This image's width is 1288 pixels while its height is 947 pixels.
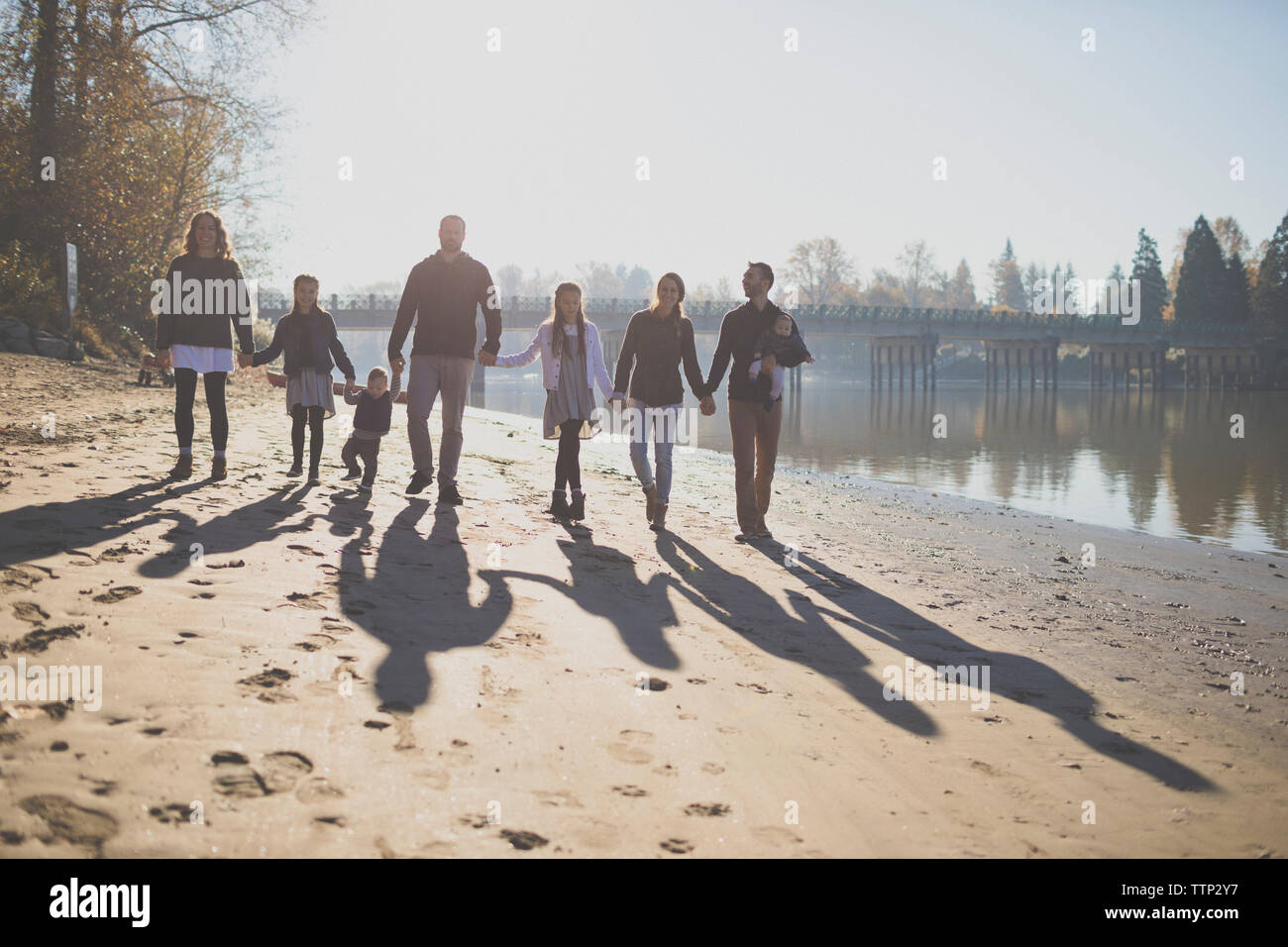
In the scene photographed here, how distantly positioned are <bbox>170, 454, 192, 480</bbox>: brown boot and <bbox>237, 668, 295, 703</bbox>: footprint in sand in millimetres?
4571

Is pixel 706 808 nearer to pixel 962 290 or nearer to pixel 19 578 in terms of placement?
pixel 19 578

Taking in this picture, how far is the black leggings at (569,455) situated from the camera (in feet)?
26.0

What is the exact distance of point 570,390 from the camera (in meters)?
7.89

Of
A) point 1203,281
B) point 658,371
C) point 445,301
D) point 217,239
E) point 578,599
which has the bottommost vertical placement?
point 578,599

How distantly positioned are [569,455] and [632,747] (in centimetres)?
483

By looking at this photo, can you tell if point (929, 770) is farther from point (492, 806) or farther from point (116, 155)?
point (116, 155)

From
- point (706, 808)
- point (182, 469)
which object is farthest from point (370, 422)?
point (706, 808)

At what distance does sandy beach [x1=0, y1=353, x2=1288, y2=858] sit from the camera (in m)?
2.66

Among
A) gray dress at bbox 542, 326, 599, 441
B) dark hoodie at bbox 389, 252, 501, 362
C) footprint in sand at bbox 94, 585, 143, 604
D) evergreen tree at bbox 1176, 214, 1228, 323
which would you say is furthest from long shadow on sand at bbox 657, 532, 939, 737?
evergreen tree at bbox 1176, 214, 1228, 323

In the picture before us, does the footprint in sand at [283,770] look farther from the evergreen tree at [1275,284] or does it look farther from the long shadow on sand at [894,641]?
the evergreen tree at [1275,284]

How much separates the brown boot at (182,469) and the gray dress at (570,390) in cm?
303

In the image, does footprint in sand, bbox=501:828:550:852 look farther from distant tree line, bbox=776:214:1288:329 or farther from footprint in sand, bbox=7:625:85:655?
distant tree line, bbox=776:214:1288:329
